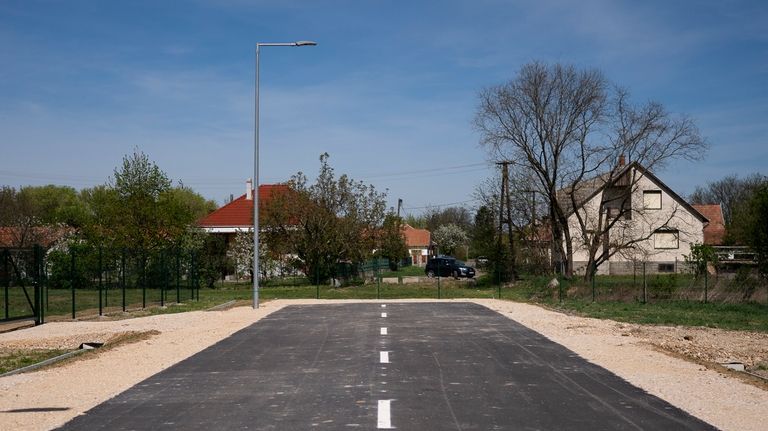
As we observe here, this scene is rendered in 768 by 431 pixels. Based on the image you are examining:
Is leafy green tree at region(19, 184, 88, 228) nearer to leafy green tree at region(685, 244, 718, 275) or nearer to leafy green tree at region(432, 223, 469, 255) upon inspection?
leafy green tree at region(432, 223, 469, 255)

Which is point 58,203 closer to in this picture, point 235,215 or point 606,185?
point 235,215

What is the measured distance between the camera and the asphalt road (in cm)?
919

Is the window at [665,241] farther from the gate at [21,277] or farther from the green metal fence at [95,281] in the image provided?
the gate at [21,277]

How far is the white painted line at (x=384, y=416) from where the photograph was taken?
29.0 ft

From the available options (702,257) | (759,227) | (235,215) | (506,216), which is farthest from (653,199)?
(235,215)

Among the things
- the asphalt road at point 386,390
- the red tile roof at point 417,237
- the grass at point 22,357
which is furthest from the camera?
the red tile roof at point 417,237

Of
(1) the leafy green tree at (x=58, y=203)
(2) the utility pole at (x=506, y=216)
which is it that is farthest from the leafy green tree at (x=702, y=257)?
(1) the leafy green tree at (x=58, y=203)

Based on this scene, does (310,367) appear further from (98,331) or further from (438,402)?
(98,331)

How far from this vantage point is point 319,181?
5612cm

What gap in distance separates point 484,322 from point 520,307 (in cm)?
843

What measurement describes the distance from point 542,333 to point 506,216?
109 feet

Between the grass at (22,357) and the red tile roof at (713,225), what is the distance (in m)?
62.8

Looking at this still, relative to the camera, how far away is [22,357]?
53.0 feet

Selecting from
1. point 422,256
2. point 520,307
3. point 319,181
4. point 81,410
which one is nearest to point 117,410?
point 81,410
